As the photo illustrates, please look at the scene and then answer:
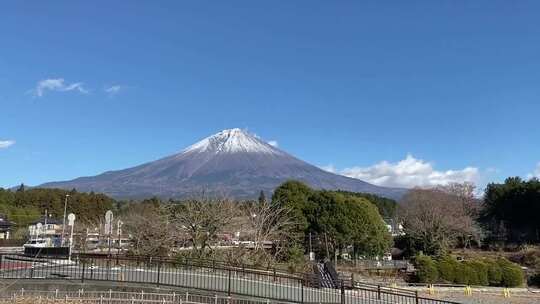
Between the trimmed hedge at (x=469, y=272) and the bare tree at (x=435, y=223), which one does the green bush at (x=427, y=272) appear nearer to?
the trimmed hedge at (x=469, y=272)

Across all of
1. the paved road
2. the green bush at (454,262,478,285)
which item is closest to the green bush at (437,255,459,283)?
the green bush at (454,262,478,285)

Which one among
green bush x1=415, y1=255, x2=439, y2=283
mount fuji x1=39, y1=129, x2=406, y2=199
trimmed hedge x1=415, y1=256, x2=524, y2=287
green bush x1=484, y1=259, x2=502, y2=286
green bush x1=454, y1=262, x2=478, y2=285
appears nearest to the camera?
green bush x1=415, y1=255, x2=439, y2=283

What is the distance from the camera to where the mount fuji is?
120562 millimetres

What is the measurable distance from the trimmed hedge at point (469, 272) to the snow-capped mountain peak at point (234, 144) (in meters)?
122

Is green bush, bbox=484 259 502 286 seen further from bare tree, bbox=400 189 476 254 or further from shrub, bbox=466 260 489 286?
bare tree, bbox=400 189 476 254

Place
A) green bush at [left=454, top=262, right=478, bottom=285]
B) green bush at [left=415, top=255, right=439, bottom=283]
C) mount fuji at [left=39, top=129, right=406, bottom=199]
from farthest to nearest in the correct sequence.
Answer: mount fuji at [left=39, top=129, right=406, bottom=199]
green bush at [left=454, top=262, right=478, bottom=285]
green bush at [left=415, top=255, right=439, bottom=283]

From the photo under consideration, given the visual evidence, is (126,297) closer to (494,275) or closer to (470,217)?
(494,275)

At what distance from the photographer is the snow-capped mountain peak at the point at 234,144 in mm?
157262

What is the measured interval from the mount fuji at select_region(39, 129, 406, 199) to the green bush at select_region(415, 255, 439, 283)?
247 ft

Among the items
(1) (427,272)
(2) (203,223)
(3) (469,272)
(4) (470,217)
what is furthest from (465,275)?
(4) (470,217)

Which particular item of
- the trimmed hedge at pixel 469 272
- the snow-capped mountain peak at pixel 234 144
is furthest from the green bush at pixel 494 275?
the snow-capped mountain peak at pixel 234 144

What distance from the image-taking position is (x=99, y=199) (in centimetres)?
7669

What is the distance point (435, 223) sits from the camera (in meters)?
49.8

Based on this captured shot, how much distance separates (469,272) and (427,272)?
2.83 meters
